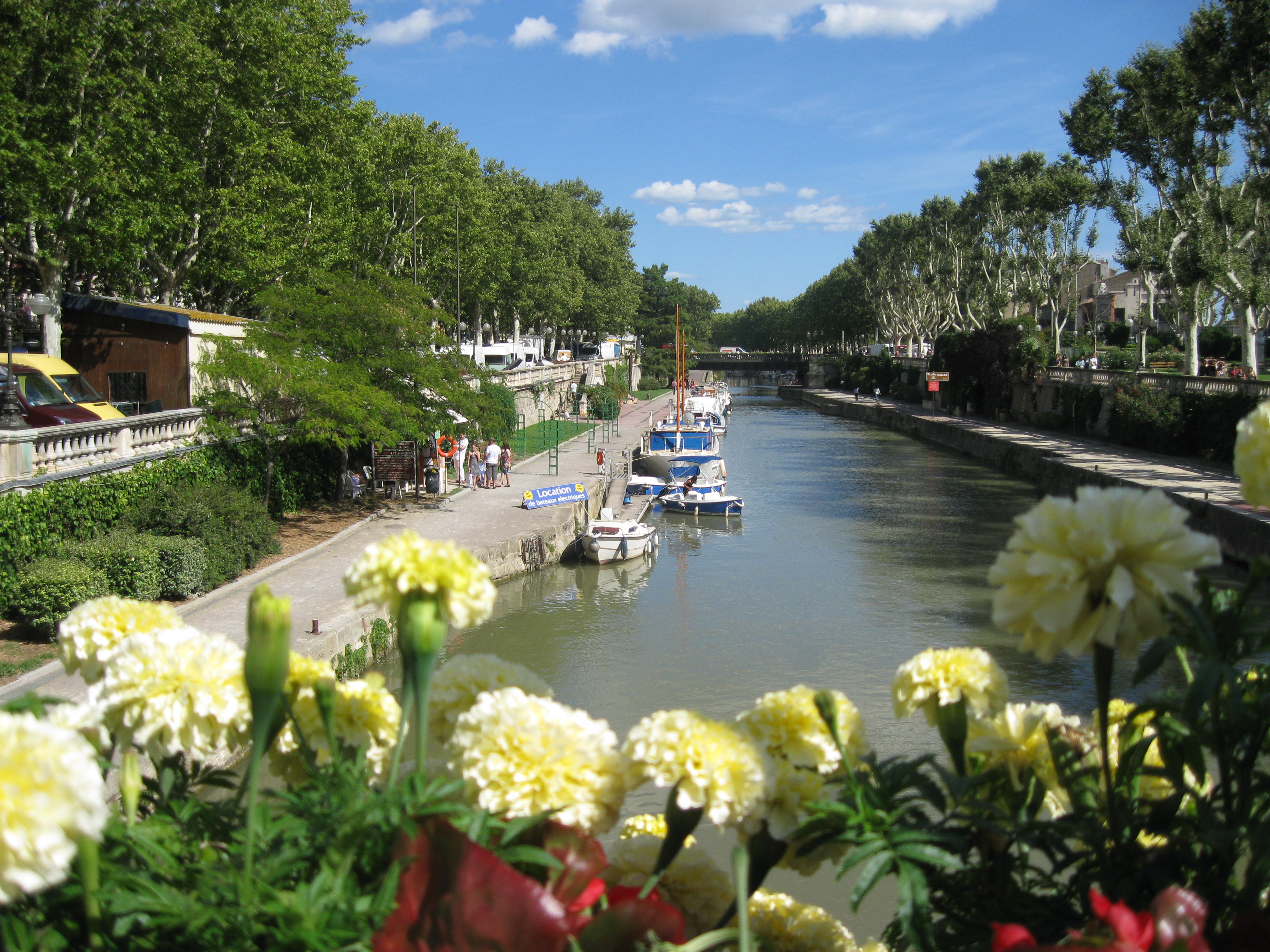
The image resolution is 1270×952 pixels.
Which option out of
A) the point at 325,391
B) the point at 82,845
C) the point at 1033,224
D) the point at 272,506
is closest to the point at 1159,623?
the point at 82,845

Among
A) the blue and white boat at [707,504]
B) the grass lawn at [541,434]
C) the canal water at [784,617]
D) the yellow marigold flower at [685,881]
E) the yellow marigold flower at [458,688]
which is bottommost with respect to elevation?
the canal water at [784,617]

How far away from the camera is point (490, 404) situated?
25.9 meters

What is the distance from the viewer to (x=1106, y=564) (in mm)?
1855

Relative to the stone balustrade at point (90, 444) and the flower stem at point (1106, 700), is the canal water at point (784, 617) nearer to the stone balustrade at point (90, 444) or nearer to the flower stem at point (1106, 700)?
the stone balustrade at point (90, 444)

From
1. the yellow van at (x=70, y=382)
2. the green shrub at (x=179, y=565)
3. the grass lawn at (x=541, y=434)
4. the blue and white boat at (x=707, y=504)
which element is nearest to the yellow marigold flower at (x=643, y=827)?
the green shrub at (x=179, y=565)

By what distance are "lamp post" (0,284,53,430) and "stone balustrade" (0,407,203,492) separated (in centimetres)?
32

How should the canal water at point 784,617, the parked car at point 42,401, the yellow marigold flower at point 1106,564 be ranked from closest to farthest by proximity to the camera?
the yellow marigold flower at point 1106,564 < the canal water at point 784,617 < the parked car at point 42,401

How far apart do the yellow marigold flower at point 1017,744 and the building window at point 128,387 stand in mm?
23329

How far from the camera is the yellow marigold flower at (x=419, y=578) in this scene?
187cm

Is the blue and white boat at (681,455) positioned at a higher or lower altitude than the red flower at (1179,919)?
lower

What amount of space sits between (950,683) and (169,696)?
64.4 inches

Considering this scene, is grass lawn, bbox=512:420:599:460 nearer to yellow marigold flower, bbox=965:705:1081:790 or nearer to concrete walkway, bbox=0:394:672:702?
concrete walkway, bbox=0:394:672:702

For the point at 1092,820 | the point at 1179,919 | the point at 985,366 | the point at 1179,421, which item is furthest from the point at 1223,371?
the point at 1179,919

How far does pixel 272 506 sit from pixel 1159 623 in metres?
22.3
